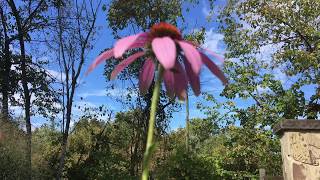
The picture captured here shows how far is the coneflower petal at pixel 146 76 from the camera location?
2.75 ft

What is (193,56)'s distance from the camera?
0.69m

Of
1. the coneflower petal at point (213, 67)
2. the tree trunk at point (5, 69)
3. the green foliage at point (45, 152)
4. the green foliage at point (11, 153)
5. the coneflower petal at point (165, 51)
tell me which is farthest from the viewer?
the tree trunk at point (5, 69)

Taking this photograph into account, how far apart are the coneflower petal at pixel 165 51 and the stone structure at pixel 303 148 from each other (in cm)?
470

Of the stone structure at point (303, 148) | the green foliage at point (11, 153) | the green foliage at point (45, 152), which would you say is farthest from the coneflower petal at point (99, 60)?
the green foliage at point (45, 152)

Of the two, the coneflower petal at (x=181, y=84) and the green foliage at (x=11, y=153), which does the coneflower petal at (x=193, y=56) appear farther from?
the green foliage at (x=11, y=153)

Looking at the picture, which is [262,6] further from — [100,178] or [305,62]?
[100,178]

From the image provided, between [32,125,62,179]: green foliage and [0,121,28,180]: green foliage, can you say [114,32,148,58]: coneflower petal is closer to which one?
[0,121,28,180]: green foliage

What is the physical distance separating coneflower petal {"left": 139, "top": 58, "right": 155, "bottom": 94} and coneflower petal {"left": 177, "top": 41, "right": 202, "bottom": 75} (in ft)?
0.40

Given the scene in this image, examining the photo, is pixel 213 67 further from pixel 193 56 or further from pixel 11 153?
pixel 11 153

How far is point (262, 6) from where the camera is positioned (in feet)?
32.9

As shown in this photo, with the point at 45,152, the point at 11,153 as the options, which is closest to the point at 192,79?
the point at 11,153

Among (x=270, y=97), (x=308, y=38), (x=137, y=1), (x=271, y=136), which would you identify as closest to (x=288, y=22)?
(x=308, y=38)

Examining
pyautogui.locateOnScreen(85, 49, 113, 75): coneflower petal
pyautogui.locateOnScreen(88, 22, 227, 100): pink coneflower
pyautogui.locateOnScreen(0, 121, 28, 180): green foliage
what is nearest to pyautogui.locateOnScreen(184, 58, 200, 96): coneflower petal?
pyautogui.locateOnScreen(88, 22, 227, 100): pink coneflower

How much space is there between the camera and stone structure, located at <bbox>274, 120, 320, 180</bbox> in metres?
5.18
